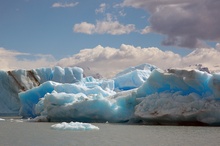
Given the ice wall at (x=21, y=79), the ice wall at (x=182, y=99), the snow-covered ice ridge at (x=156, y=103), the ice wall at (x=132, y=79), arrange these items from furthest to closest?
the ice wall at (x=21, y=79) < the ice wall at (x=132, y=79) < the snow-covered ice ridge at (x=156, y=103) < the ice wall at (x=182, y=99)

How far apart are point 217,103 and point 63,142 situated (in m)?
7.97

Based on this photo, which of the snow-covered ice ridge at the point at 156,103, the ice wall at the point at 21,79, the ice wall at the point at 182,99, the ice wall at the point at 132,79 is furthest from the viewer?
the ice wall at the point at 21,79

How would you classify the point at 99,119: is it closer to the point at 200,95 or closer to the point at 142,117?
the point at 142,117

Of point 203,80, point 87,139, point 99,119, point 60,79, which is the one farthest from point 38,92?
point 87,139

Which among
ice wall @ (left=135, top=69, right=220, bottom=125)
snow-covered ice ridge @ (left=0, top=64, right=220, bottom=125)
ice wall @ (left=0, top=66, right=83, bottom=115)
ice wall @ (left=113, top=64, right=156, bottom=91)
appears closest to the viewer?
ice wall @ (left=135, top=69, right=220, bottom=125)

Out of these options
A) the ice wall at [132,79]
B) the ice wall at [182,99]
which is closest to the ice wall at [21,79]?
the ice wall at [132,79]

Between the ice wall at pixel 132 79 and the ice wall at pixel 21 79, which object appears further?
the ice wall at pixel 21 79

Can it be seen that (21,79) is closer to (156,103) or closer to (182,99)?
(156,103)

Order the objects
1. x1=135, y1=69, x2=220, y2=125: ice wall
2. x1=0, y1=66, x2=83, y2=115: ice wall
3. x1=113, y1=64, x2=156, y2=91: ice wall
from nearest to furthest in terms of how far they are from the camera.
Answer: x1=135, y1=69, x2=220, y2=125: ice wall
x1=113, y1=64, x2=156, y2=91: ice wall
x1=0, y1=66, x2=83, y2=115: ice wall

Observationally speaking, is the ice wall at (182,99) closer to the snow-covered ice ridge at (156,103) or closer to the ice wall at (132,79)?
the snow-covered ice ridge at (156,103)

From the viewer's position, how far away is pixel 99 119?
19016mm

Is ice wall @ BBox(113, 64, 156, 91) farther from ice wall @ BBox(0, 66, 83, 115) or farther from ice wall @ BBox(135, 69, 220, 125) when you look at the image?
ice wall @ BBox(135, 69, 220, 125)

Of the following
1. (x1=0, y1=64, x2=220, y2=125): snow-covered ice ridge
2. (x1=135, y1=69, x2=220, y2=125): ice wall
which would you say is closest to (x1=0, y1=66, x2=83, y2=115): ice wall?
(x1=0, y1=64, x2=220, y2=125): snow-covered ice ridge

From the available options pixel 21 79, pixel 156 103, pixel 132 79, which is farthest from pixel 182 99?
pixel 21 79
